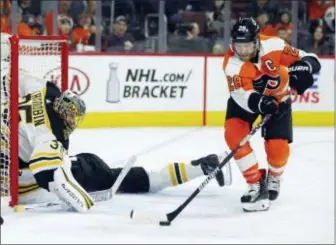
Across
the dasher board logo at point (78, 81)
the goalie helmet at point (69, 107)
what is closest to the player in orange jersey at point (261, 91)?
the goalie helmet at point (69, 107)

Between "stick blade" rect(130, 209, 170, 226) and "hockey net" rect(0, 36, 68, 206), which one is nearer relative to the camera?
"stick blade" rect(130, 209, 170, 226)

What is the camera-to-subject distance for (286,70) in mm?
3811

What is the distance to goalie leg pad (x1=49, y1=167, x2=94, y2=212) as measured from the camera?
3.43 m

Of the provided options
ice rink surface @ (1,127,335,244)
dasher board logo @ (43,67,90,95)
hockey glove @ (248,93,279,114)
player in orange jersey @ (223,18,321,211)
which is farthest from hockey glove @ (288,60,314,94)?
dasher board logo @ (43,67,90,95)

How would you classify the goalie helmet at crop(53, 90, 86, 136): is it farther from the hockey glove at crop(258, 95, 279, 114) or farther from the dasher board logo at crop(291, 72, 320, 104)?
the dasher board logo at crop(291, 72, 320, 104)

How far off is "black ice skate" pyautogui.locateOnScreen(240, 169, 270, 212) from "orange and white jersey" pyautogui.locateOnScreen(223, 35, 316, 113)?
349 millimetres

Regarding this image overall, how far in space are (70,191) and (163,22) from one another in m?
4.23

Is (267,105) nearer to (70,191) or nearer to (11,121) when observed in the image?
(70,191)

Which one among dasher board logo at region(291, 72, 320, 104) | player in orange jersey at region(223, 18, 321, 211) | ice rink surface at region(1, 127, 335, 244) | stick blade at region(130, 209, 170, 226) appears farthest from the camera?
dasher board logo at region(291, 72, 320, 104)

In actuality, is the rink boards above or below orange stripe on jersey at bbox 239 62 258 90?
below

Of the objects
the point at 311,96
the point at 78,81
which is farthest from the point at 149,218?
the point at 311,96

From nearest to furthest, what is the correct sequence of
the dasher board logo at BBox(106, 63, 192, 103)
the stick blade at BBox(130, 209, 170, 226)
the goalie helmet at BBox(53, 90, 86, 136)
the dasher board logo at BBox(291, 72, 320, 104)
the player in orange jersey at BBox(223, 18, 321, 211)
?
the stick blade at BBox(130, 209, 170, 226) < the goalie helmet at BBox(53, 90, 86, 136) < the player in orange jersey at BBox(223, 18, 321, 211) < the dasher board logo at BBox(106, 63, 192, 103) < the dasher board logo at BBox(291, 72, 320, 104)

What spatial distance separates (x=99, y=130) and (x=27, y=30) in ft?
3.45

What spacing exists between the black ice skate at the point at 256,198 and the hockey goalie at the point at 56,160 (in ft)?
0.71
